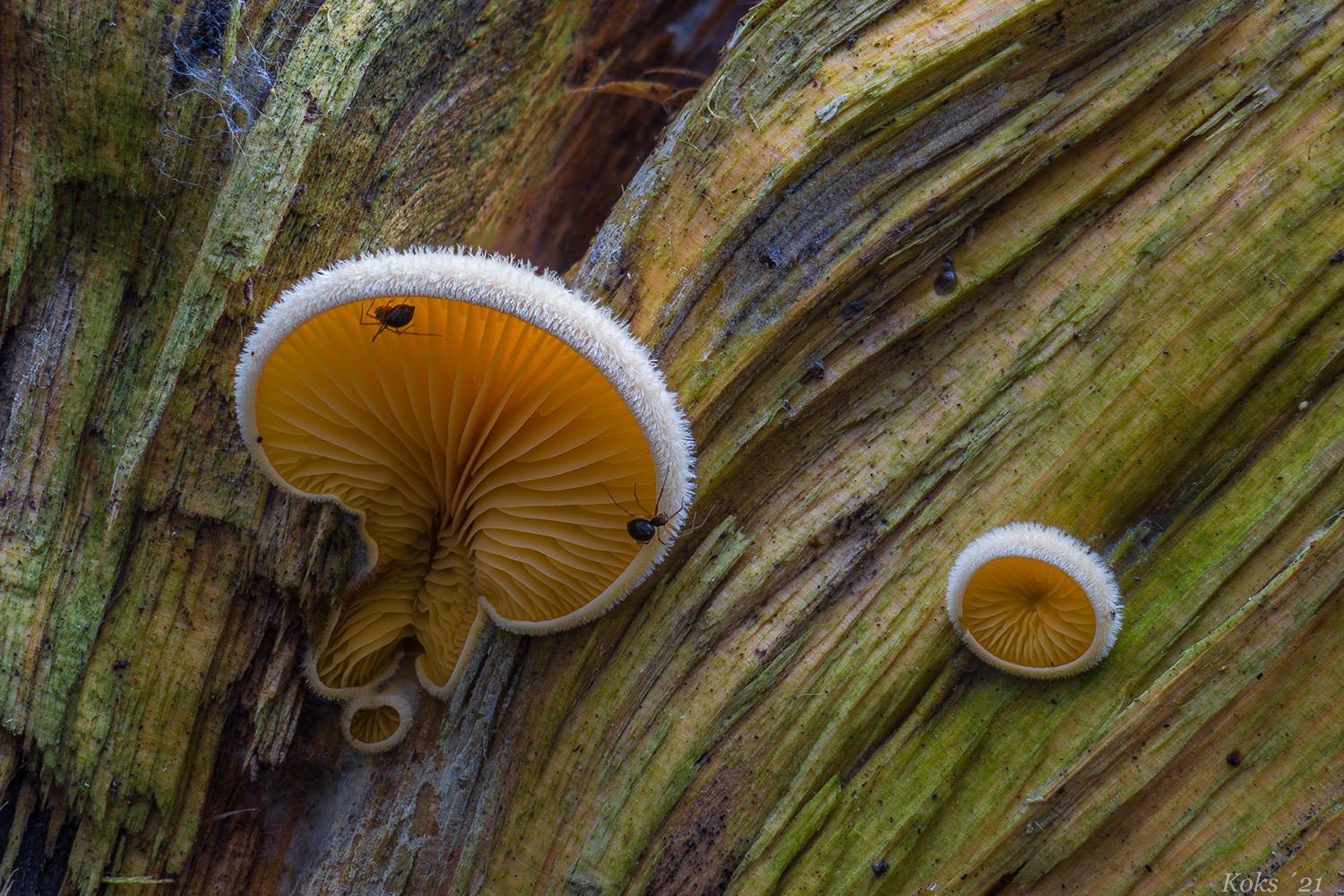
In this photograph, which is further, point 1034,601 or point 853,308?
point 853,308

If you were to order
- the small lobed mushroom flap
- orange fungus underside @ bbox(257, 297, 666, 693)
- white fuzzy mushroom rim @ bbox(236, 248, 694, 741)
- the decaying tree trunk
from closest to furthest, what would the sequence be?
1. white fuzzy mushroom rim @ bbox(236, 248, 694, 741)
2. orange fungus underside @ bbox(257, 297, 666, 693)
3. the decaying tree trunk
4. the small lobed mushroom flap

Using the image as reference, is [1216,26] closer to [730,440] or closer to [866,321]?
[866,321]

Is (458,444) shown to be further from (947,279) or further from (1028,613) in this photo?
(1028,613)

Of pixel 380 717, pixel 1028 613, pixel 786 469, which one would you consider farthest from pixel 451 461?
pixel 1028 613

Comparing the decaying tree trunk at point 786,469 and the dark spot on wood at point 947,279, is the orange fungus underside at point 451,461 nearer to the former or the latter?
the decaying tree trunk at point 786,469

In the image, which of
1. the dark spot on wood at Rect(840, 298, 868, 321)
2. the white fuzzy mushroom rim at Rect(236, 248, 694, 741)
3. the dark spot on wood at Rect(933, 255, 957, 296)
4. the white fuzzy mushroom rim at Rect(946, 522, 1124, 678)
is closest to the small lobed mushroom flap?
the white fuzzy mushroom rim at Rect(236, 248, 694, 741)

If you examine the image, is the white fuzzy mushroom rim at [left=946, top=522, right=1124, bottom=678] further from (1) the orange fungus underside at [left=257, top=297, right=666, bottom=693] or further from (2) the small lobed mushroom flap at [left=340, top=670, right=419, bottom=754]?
(2) the small lobed mushroom flap at [left=340, top=670, right=419, bottom=754]
